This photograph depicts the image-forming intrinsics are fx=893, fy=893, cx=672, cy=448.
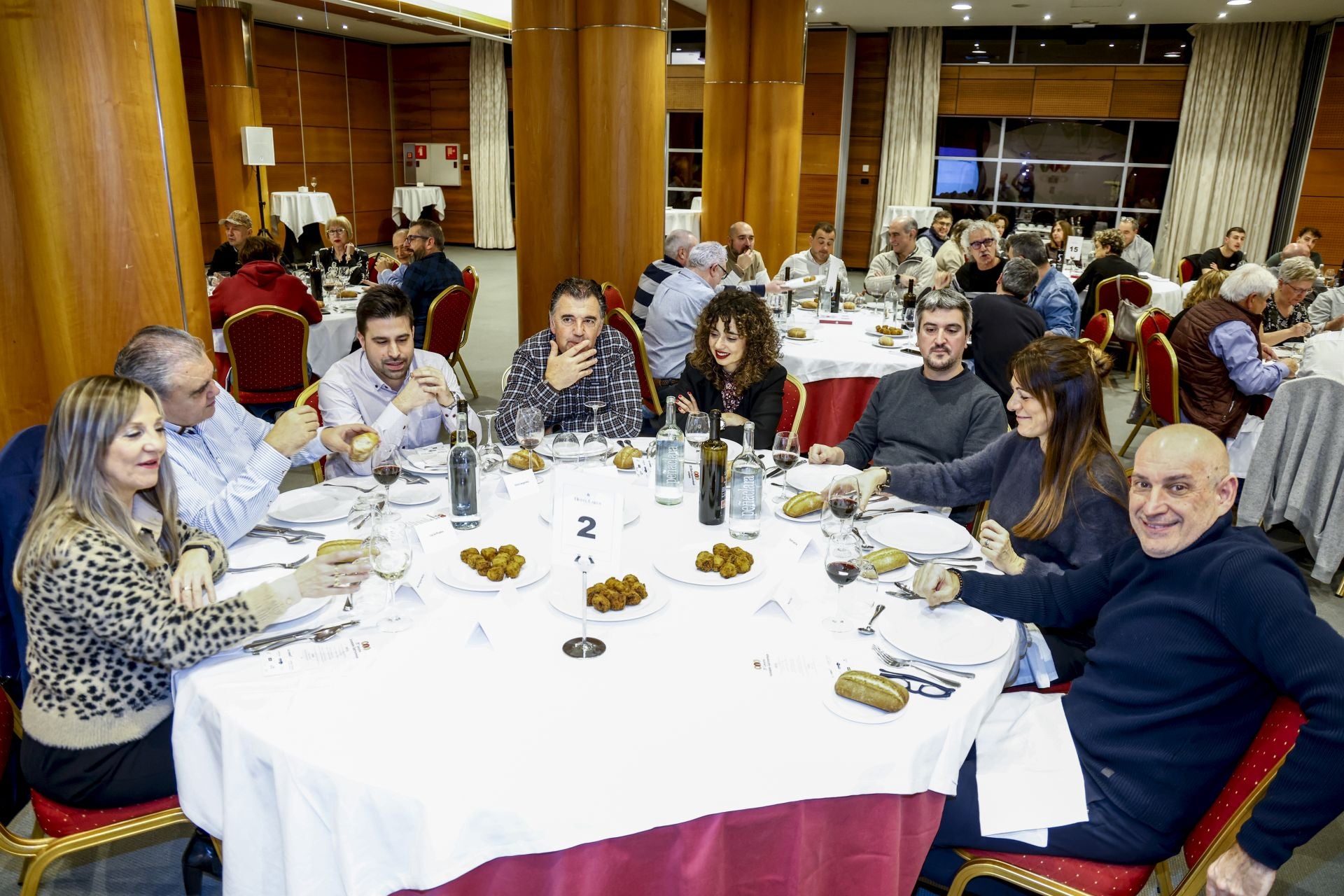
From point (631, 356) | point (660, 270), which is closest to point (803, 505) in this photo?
point (631, 356)

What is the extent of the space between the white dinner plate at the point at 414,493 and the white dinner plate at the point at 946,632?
4.27ft

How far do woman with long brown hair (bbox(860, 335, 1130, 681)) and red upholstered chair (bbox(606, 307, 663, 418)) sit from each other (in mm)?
2367

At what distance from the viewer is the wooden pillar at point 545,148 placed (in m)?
5.58

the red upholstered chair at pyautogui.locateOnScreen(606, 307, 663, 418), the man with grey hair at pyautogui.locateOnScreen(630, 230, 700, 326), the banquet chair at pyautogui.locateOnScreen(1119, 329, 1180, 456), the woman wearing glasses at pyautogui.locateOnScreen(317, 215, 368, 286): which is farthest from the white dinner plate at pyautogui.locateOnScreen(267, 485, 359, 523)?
the woman wearing glasses at pyautogui.locateOnScreen(317, 215, 368, 286)

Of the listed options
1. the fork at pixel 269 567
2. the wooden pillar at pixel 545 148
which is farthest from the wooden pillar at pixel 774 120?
the fork at pixel 269 567

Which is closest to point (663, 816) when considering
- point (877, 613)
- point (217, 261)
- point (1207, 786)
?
point (877, 613)

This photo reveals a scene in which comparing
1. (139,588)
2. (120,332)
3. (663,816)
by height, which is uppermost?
(120,332)

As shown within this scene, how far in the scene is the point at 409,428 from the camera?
10.4 ft

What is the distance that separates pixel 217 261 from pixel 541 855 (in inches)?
277

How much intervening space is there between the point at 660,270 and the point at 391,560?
4.14 metres

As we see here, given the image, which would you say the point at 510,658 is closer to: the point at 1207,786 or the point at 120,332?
the point at 1207,786

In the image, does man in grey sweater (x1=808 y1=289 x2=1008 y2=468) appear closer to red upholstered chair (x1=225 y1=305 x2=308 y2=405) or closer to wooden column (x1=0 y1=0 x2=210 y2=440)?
wooden column (x1=0 y1=0 x2=210 y2=440)

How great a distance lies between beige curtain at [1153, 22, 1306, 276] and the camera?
1148cm

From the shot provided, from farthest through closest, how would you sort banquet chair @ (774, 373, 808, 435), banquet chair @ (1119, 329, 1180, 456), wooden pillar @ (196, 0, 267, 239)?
wooden pillar @ (196, 0, 267, 239)
banquet chair @ (1119, 329, 1180, 456)
banquet chair @ (774, 373, 808, 435)
